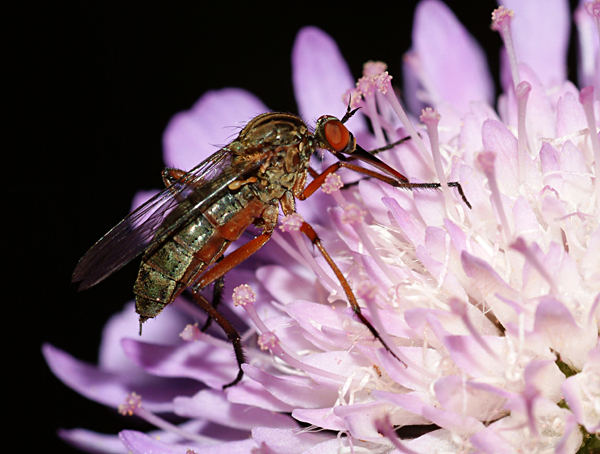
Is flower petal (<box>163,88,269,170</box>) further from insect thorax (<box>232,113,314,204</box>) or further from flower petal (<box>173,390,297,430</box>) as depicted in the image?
flower petal (<box>173,390,297,430</box>)

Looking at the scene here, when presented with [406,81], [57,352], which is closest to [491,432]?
[57,352]

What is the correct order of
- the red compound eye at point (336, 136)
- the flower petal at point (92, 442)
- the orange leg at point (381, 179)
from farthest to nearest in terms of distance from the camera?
the flower petal at point (92, 442) < the red compound eye at point (336, 136) < the orange leg at point (381, 179)

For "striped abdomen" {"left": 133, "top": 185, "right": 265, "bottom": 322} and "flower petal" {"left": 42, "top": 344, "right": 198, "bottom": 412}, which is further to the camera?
"flower petal" {"left": 42, "top": 344, "right": 198, "bottom": 412}

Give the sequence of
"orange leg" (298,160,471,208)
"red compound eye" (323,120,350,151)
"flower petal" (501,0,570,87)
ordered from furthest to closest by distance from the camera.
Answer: "flower petal" (501,0,570,87), "red compound eye" (323,120,350,151), "orange leg" (298,160,471,208)

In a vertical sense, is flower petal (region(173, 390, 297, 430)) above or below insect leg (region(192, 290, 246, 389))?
below

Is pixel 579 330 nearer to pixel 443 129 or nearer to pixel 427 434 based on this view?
pixel 427 434

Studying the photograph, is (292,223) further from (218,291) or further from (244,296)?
(218,291)

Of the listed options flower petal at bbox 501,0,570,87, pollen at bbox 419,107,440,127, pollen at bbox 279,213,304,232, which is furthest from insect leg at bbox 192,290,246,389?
flower petal at bbox 501,0,570,87

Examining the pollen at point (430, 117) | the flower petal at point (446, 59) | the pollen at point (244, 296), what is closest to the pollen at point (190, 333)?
the pollen at point (244, 296)

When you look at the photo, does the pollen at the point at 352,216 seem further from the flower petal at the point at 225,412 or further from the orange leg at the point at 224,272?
the flower petal at the point at 225,412
